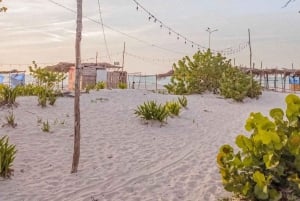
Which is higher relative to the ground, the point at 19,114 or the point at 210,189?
the point at 19,114

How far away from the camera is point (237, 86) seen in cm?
1964

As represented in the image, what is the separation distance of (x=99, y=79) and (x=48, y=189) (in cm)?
2196

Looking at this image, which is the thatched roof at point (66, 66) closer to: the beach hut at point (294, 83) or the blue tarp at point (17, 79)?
the blue tarp at point (17, 79)

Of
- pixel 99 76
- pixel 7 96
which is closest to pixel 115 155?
pixel 7 96

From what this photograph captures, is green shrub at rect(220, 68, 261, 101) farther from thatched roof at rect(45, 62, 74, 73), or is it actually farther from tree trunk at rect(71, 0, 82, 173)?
tree trunk at rect(71, 0, 82, 173)

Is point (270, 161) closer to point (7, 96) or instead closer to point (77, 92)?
point (77, 92)

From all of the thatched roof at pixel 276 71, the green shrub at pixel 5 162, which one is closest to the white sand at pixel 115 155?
the green shrub at pixel 5 162

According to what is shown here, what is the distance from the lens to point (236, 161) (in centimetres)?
454

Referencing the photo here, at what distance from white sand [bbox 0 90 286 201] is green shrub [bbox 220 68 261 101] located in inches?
221

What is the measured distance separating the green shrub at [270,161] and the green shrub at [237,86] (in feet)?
49.6

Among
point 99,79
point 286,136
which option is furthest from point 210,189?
point 99,79

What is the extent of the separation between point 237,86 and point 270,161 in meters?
15.8

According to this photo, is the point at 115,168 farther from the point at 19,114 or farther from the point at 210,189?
the point at 19,114

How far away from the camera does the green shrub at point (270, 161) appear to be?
4.25 meters
